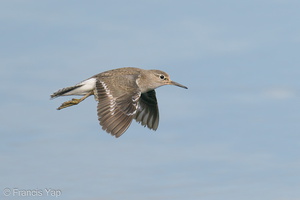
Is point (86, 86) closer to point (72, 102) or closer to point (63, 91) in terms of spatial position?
point (63, 91)

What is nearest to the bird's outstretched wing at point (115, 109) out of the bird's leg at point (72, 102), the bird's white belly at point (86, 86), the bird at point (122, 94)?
the bird at point (122, 94)

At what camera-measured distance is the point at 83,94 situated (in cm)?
2308

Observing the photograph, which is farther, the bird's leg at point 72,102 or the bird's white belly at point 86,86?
the bird's leg at point 72,102

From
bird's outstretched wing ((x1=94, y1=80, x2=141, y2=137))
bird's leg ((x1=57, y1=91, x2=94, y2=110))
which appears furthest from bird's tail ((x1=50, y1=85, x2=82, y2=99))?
bird's outstretched wing ((x1=94, y1=80, x2=141, y2=137))

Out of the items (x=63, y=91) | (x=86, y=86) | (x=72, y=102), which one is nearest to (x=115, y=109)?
(x=86, y=86)

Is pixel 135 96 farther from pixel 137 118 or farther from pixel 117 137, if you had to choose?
pixel 137 118

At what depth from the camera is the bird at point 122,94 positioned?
20641 mm

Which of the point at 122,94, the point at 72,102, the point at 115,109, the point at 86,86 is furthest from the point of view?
the point at 72,102

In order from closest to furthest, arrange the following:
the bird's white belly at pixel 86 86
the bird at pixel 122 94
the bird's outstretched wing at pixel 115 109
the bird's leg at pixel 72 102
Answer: the bird's outstretched wing at pixel 115 109 → the bird at pixel 122 94 → the bird's white belly at pixel 86 86 → the bird's leg at pixel 72 102

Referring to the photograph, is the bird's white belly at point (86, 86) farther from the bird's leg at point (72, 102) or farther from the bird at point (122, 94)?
the bird's leg at point (72, 102)

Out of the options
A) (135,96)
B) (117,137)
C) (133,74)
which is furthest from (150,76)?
(117,137)

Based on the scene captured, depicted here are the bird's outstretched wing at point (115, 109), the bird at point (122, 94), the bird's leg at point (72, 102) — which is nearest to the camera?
the bird's outstretched wing at point (115, 109)

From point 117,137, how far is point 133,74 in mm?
3705

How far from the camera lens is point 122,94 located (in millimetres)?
21578
